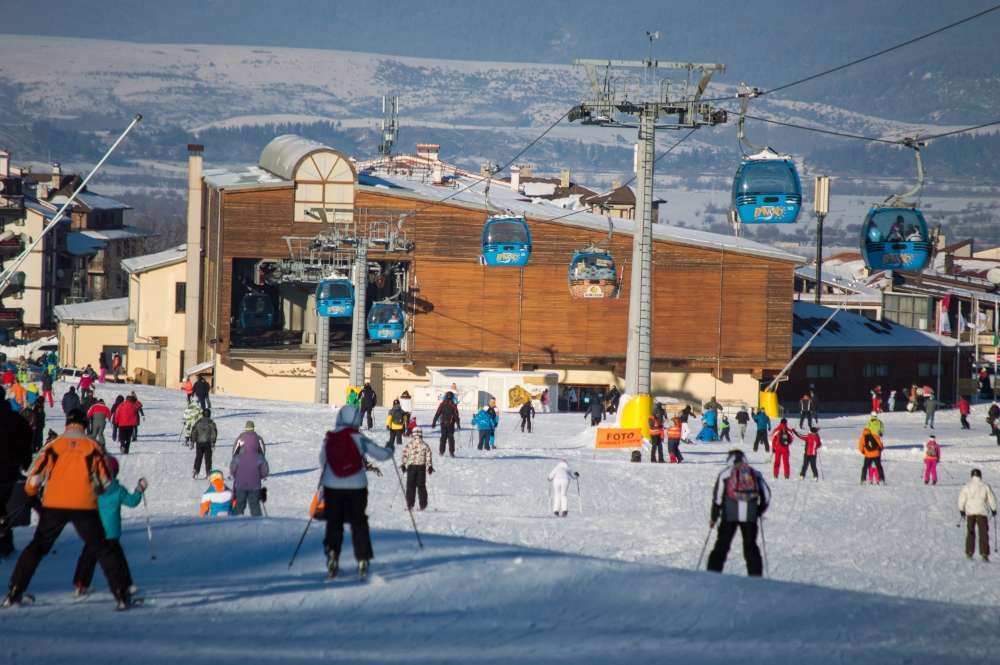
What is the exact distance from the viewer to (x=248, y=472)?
1670cm

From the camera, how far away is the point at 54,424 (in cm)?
3125

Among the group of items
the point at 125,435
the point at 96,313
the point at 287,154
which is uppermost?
the point at 287,154

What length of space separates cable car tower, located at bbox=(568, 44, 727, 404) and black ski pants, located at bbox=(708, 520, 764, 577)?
20.1 metres

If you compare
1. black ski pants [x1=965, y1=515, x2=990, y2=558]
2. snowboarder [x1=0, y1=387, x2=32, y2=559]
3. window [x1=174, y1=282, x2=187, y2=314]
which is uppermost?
window [x1=174, y1=282, x2=187, y2=314]

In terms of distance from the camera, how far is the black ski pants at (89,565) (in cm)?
995

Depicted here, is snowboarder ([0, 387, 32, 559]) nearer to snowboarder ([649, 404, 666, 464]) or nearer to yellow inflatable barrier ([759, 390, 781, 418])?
snowboarder ([649, 404, 666, 464])

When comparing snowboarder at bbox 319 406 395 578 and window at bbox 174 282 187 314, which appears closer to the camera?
snowboarder at bbox 319 406 395 578

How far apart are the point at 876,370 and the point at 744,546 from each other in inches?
2216

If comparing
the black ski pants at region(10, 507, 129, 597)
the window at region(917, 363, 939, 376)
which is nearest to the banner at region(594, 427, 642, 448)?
the black ski pants at region(10, 507, 129, 597)

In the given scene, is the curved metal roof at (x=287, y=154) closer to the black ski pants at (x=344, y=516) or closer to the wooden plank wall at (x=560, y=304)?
the wooden plank wall at (x=560, y=304)

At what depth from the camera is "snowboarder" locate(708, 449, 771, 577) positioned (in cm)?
1258

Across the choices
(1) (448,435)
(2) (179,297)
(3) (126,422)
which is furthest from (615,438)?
(2) (179,297)

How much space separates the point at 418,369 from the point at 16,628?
49486 millimetres

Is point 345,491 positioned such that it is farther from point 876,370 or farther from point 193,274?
point 876,370
